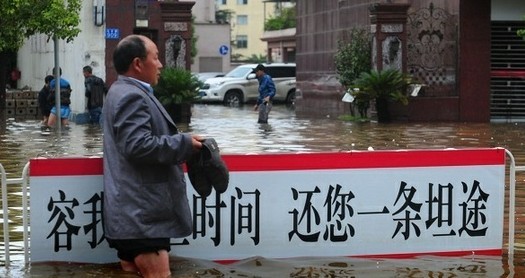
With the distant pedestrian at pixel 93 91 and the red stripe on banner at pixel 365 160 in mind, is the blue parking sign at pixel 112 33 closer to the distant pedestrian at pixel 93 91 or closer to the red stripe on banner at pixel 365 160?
the distant pedestrian at pixel 93 91

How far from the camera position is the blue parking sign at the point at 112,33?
111ft

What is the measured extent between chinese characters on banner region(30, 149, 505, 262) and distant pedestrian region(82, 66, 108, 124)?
2271 centimetres

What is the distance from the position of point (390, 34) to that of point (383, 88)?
1605 millimetres

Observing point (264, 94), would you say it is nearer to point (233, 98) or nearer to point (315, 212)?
point (233, 98)

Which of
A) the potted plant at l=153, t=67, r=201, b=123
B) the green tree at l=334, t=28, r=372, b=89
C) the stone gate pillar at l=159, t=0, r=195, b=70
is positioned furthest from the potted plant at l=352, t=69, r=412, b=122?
the stone gate pillar at l=159, t=0, r=195, b=70

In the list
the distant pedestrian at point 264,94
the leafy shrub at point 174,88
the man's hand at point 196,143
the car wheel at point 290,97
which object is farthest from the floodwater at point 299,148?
the car wheel at point 290,97

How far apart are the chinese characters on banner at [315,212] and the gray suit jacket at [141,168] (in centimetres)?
89

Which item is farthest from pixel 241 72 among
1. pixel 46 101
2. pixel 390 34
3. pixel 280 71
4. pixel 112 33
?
pixel 46 101

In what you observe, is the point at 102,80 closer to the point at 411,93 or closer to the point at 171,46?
the point at 171,46

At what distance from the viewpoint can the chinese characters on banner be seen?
866 cm

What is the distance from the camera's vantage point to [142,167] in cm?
760

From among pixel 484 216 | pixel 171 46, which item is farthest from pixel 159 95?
pixel 484 216

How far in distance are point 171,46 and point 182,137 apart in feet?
85.3

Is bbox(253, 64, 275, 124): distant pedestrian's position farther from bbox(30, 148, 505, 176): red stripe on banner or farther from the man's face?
the man's face
